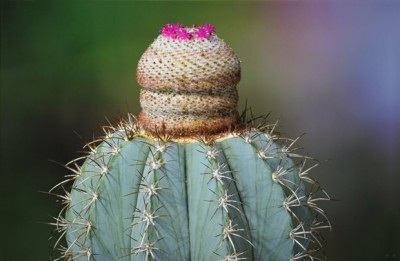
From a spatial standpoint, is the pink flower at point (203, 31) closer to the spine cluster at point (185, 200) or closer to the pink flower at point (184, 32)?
the pink flower at point (184, 32)

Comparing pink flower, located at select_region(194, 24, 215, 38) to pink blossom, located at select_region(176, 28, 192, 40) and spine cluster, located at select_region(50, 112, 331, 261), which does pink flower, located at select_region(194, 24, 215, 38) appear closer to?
pink blossom, located at select_region(176, 28, 192, 40)

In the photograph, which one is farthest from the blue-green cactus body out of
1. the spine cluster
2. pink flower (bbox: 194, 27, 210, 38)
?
pink flower (bbox: 194, 27, 210, 38)

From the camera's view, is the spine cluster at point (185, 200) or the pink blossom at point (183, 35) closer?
the spine cluster at point (185, 200)

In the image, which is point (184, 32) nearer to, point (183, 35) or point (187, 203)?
point (183, 35)

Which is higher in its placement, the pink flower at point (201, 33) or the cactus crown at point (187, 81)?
the pink flower at point (201, 33)

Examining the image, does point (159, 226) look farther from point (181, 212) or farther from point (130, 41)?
point (130, 41)

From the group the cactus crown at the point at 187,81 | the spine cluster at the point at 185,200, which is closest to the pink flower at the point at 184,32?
the cactus crown at the point at 187,81

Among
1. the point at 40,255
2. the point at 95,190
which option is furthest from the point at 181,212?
the point at 40,255
